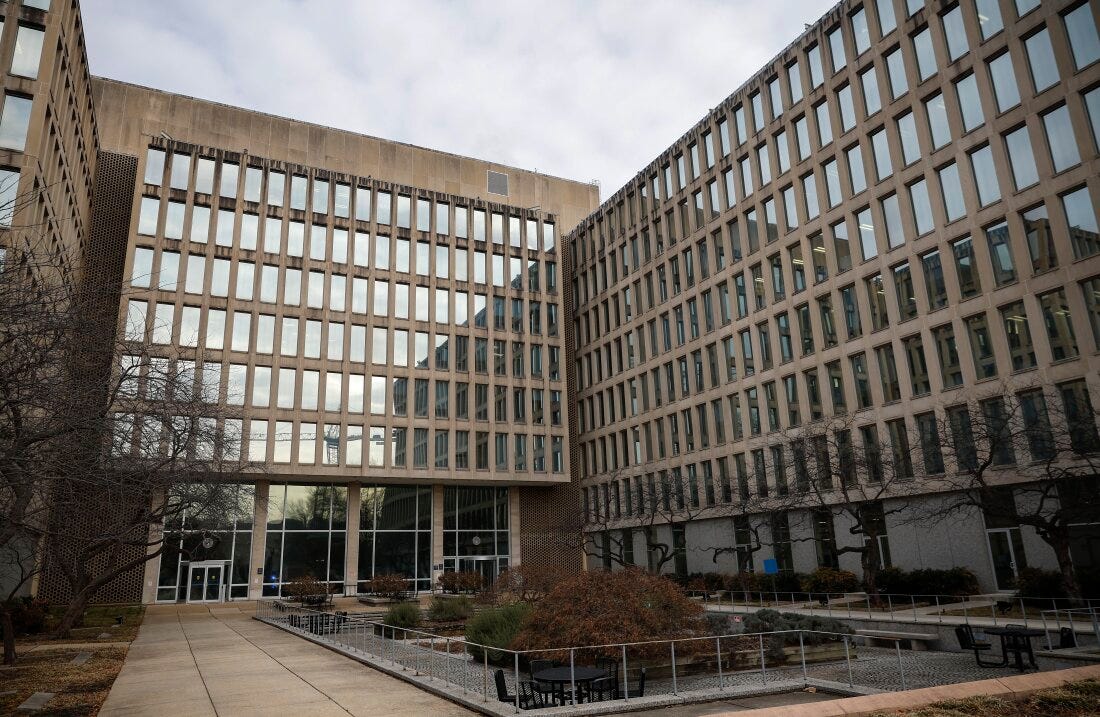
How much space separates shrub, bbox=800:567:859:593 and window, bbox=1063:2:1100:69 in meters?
22.4

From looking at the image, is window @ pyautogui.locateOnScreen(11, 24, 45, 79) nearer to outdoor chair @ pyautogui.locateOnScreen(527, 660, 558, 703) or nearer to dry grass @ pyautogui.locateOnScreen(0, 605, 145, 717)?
dry grass @ pyautogui.locateOnScreen(0, 605, 145, 717)

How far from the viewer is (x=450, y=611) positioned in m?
29.9

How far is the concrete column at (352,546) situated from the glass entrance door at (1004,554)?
36.7m

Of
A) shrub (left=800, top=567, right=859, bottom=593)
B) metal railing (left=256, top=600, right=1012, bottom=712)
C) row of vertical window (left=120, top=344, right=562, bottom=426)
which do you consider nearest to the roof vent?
row of vertical window (left=120, top=344, right=562, bottom=426)

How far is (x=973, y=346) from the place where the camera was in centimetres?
3142

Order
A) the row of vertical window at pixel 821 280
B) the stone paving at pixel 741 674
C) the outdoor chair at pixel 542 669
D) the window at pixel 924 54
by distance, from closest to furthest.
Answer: the outdoor chair at pixel 542 669 < the stone paving at pixel 741 674 < the row of vertical window at pixel 821 280 < the window at pixel 924 54

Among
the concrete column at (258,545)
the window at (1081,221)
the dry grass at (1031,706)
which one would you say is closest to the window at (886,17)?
the window at (1081,221)

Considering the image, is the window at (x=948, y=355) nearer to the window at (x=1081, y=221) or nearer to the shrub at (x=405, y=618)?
the window at (x=1081, y=221)

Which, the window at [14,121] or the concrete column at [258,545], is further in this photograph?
the concrete column at [258,545]

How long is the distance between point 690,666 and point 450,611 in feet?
49.7

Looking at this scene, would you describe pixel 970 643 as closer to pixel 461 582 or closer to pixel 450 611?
pixel 450 611

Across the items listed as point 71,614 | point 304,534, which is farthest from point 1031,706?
point 304,534

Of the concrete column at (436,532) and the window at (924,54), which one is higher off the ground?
the window at (924,54)

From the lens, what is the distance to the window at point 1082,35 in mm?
28078
